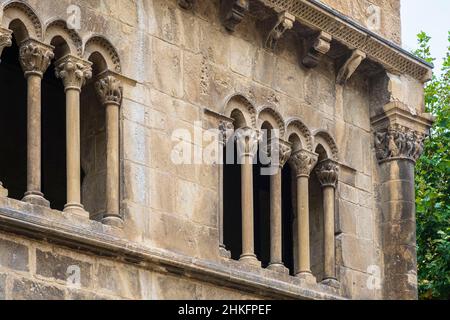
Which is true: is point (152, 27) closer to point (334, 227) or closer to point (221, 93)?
point (221, 93)

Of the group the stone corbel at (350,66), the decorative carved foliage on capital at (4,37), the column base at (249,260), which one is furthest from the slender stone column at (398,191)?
the decorative carved foliage on capital at (4,37)

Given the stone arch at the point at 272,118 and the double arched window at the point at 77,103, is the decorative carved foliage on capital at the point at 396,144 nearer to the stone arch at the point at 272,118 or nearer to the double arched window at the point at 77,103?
the stone arch at the point at 272,118

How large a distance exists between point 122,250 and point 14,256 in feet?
4.77

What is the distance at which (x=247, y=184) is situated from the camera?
2080 cm

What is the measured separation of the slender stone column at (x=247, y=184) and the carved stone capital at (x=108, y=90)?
203cm

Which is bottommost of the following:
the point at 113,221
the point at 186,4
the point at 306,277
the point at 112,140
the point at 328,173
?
the point at 306,277

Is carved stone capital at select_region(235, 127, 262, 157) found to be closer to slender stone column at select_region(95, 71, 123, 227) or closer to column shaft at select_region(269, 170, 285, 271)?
column shaft at select_region(269, 170, 285, 271)

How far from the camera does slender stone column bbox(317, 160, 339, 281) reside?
2178 centimetres

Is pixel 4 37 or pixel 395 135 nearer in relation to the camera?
pixel 4 37

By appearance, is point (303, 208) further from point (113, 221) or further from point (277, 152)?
point (113, 221)

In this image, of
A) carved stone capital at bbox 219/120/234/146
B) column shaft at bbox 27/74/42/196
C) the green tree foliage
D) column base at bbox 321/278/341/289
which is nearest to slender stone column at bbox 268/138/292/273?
column base at bbox 321/278/341/289

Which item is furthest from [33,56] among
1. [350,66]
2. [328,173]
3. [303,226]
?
[350,66]

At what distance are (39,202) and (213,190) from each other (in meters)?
2.89

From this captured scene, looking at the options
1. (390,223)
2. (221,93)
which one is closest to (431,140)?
(390,223)
